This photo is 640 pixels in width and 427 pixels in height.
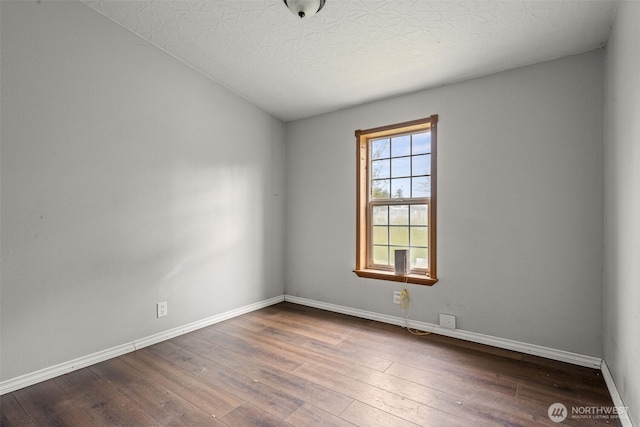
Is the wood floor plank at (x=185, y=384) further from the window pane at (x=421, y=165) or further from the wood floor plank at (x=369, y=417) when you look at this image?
the window pane at (x=421, y=165)

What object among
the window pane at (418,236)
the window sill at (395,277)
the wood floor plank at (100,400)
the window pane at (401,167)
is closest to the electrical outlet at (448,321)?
the window sill at (395,277)

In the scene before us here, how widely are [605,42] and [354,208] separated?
2.44m

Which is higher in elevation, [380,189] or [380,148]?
[380,148]

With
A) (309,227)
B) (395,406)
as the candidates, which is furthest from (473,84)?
(395,406)

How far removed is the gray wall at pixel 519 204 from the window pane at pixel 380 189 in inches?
24.9

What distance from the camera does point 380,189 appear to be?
3578 millimetres

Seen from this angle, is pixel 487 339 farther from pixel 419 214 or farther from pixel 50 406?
pixel 50 406

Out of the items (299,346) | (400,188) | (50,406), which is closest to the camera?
(50,406)

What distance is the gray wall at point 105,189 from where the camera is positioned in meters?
2.16

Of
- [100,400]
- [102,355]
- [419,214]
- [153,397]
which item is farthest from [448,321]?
[102,355]

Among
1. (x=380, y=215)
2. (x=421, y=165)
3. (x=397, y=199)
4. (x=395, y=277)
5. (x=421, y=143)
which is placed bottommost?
(x=395, y=277)

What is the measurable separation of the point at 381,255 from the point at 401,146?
47.8 inches

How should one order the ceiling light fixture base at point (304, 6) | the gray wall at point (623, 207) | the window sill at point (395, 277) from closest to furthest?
the gray wall at point (623, 207), the ceiling light fixture base at point (304, 6), the window sill at point (395, 277)

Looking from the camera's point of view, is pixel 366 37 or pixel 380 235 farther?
pixel 380 235
